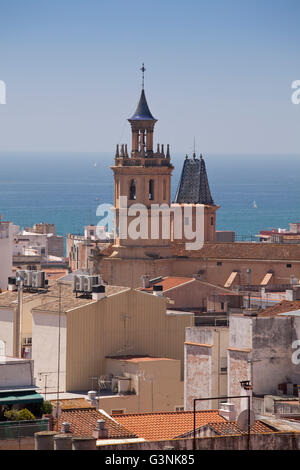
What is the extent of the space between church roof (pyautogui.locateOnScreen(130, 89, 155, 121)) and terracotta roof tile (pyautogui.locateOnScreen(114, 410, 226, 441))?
30.1m

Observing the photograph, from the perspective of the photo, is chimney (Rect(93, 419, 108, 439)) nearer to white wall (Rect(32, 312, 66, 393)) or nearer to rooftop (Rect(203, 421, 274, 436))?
rooftop (Rect(203, 421, 274, 436))

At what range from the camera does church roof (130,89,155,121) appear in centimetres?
5050

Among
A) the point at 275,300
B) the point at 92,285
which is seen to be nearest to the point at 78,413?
the point at 92,285

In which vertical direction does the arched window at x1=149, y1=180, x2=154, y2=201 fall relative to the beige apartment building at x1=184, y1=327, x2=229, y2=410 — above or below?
above

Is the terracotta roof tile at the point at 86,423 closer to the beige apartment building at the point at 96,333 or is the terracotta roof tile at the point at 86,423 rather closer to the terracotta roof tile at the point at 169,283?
the beige apartment building at the point at 96,333

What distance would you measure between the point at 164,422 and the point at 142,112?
31715 millimetres

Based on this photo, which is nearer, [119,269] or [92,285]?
[92,285]

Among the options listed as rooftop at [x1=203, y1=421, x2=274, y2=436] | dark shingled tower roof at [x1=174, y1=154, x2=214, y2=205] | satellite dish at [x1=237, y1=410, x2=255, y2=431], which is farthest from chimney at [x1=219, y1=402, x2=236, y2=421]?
dark shingled tower roof at [x1=174, y1=154, x2=214, y2=205]

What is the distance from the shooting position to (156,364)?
2742cm

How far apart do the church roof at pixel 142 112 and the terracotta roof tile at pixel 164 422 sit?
1185 inches

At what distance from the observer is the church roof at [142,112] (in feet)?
166
